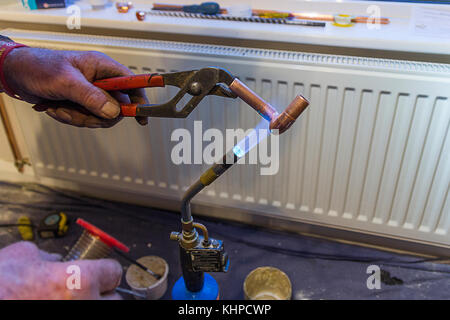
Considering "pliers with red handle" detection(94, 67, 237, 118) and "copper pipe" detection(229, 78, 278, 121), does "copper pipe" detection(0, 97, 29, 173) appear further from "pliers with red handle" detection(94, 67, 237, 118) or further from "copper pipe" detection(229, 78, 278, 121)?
"copper pipe" detection(229, 78, 278, 121)

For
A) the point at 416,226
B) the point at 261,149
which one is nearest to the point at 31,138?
the point at 261,149

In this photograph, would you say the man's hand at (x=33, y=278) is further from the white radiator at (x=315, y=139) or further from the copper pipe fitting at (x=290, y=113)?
the white radiator at (x=315, y=139)

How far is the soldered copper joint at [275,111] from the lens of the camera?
0.63 meters

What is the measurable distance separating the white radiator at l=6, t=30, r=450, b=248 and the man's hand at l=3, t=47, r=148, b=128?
38 cm

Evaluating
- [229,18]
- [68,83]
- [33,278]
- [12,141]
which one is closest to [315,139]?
[229,18]

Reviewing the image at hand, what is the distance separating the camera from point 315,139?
1203 mm

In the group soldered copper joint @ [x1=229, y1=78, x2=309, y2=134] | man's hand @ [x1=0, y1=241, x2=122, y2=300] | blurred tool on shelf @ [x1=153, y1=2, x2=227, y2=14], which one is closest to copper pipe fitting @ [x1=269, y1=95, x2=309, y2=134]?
soldered copper joint @ [x1=229, y1=78, x2=309, y2=134]

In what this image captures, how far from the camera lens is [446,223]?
123 centimetres

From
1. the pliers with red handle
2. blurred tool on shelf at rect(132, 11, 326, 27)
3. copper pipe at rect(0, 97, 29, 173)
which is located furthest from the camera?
copper pipe at rect(0, 97, 29, 173)

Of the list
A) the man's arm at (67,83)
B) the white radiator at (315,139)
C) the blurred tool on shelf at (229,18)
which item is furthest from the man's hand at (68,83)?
the blurred tool on shelf at (229,18)

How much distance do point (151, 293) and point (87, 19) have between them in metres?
0.93

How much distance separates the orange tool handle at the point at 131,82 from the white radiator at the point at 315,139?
434mm

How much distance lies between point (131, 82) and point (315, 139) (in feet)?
2.13

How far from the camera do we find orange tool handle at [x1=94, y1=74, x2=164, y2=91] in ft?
2.41
